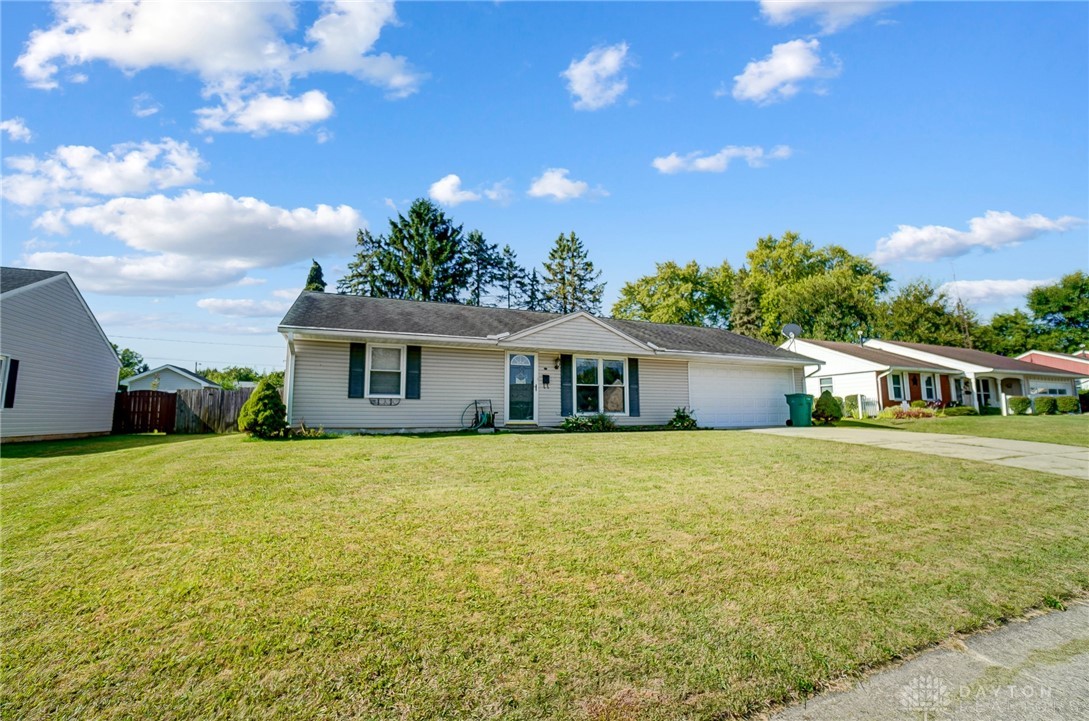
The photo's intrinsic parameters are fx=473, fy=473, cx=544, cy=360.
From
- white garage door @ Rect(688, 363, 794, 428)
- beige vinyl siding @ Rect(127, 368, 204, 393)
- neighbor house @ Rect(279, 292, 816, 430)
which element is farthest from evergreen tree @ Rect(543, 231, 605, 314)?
beige vinyl siding @ Rect(127, 368, 204, 393)

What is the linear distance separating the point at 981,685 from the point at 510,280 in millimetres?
41626

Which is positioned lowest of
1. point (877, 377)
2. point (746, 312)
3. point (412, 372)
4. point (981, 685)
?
point (981, 685)

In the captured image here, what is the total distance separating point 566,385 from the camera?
539 inches

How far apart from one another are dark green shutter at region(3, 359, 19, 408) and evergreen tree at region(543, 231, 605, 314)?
3380 centimetres

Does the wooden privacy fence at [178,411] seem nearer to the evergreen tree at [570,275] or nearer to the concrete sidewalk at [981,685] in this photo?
the concrete sidewalk at [981,685]

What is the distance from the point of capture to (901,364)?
24.8 meters

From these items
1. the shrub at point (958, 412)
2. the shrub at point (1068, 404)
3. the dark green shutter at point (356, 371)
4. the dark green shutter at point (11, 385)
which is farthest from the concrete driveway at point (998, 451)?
the shrub at point (1068, 404)

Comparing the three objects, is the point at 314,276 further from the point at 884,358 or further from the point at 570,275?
the point at 884,358

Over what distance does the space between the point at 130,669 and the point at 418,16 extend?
11188 mm

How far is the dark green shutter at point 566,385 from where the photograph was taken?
1359 cm

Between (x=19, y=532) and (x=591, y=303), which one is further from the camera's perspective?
(x=591, y=303)

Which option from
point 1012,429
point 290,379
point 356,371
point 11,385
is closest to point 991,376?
point 1012,429

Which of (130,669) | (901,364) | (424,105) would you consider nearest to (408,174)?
(424,105)

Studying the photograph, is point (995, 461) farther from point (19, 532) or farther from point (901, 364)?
point (901, 364)
